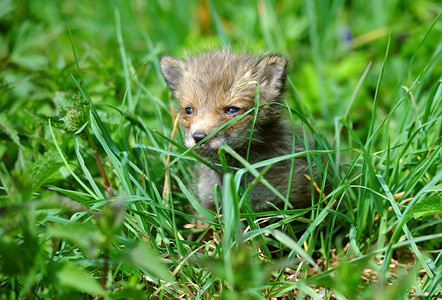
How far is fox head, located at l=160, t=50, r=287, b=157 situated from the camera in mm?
2584

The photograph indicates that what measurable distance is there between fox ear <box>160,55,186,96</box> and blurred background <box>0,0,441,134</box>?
1.08 m

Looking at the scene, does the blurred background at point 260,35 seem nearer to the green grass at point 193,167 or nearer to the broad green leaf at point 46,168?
the green grass at point 193,167

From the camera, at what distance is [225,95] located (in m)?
2.66

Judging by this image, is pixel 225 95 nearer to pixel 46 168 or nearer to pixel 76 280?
pixel 46 168

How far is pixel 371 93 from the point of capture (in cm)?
505

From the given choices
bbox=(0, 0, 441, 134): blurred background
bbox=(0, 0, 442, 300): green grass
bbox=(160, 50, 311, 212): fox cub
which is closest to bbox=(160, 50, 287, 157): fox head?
bbox=(160, 50, 311, 212): fox cub

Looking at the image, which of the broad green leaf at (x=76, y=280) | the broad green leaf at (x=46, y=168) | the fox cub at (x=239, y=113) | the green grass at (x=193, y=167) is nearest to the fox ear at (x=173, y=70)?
the fox cub at (x=239, y=113)

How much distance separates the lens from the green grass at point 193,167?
1.89m

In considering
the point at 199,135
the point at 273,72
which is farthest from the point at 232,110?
the point at 273,72

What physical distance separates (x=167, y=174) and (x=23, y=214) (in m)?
1.15

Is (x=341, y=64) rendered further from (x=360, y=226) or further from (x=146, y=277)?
(x=146, y=277)

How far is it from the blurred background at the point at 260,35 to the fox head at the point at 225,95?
4.79 ft

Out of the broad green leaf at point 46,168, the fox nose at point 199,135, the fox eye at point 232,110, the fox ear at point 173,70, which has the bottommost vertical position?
the broad green leaf at point 46,168

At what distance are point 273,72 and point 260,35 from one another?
281 centimetres
